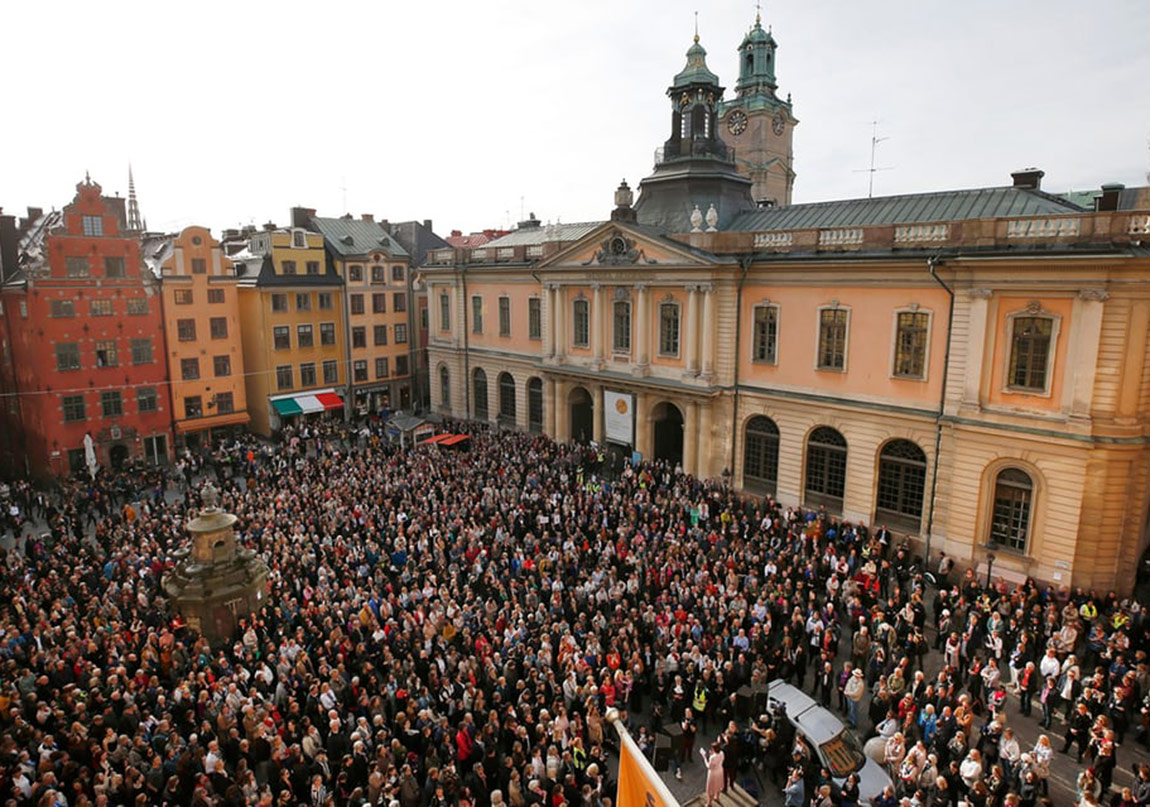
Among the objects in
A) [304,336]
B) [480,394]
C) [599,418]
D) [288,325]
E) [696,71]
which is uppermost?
[696,71]

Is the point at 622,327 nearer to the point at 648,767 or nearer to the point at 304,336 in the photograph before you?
the point at 304,336

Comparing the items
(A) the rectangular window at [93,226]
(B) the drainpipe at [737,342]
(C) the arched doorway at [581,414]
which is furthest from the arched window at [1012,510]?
(A) the rectangular window at [93,226]

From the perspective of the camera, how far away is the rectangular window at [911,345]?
82.1 ft

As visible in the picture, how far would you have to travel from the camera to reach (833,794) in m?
12.8

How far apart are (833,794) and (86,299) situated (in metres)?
38.8

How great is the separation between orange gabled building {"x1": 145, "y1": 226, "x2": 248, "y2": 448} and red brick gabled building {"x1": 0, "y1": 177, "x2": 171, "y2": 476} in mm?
823

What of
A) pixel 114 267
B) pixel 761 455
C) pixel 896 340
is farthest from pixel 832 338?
pixel 114 267

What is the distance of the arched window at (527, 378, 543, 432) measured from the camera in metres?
42.0

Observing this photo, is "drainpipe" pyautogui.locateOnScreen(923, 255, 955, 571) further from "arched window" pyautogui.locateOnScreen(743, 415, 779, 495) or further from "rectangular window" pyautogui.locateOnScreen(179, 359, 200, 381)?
"rectangular window" pyautogui.locateOnScreen(179, 359, 200, 381)

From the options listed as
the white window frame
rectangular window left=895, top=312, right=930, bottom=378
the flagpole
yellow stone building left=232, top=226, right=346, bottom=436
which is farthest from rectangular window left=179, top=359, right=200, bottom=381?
the flagpole

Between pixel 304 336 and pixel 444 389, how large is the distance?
383 inches

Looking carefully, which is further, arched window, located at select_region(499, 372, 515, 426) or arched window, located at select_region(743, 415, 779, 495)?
arched window, located at select_region(499, 372, 515, 426)

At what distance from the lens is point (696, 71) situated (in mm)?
35031

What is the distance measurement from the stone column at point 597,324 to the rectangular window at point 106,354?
2475cm
